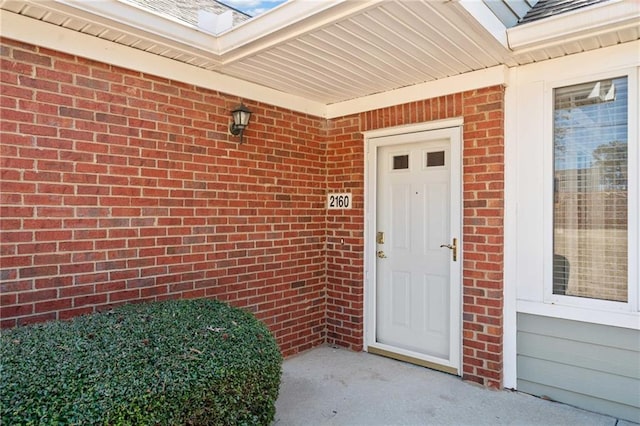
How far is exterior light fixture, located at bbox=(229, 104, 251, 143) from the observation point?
3.63 m

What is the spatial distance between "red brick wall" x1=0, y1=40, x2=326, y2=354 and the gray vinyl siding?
2.15m

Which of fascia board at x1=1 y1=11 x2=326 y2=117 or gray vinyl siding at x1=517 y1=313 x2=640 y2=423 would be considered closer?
fascia board at x1=1 y1=11 x2=326 y2=117

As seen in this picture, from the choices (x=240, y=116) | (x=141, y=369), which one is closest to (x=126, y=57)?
(x=240, y=116)

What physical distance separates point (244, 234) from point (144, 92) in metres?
1.45

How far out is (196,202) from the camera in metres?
3.47

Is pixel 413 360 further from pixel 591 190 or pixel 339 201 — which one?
pixel 591 190

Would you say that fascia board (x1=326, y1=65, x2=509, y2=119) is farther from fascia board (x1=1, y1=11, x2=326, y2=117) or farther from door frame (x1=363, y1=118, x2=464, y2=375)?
fascia board (x1=1, y1=11, x2=326, y2=117)

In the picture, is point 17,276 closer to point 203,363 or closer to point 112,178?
point 112,178

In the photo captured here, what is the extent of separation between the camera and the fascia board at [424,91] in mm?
3434

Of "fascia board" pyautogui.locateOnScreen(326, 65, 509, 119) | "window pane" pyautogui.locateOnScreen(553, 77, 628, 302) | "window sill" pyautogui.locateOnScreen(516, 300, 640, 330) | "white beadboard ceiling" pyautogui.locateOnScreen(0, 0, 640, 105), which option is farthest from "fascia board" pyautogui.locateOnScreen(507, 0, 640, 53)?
"window sill" pyautogui.locateOnScreen(516, 300, 640, 330)

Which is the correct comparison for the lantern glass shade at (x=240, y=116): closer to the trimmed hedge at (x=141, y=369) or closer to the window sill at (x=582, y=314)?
the trimmed hedge at (x=141, y=369)

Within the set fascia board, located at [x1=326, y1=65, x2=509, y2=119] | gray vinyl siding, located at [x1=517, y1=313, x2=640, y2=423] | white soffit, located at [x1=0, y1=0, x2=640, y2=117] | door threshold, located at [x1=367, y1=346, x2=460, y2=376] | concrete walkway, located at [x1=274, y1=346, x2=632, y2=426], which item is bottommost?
concrete walkway, located at [x1=274, y1=346, x2=632, y2=426]

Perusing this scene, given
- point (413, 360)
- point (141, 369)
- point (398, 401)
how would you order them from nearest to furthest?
1. point (141, 369)
2. point (398, 401)
3. point (413, 360)

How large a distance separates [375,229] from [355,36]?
210 centimetres
